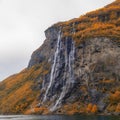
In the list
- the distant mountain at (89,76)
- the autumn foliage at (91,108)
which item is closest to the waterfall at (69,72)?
the distant mountain at (89,76)

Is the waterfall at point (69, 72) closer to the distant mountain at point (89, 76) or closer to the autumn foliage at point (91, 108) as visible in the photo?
the distant mountain at point (89, 76)

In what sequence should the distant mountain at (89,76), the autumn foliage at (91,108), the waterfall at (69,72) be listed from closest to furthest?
the autumn foliage at (91,108) < the distant mountain at (89,76) < the waterfall at (69,72)

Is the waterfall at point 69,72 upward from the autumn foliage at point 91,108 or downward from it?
upward

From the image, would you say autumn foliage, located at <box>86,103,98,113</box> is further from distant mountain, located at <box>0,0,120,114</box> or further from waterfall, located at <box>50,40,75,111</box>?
waterfall, located at <box>50,40,75,111</box>

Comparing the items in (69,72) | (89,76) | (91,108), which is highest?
(69,72)

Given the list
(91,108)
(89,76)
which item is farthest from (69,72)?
(91,108)

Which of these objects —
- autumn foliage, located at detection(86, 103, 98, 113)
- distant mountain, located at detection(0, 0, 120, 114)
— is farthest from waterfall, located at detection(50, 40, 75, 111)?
autumn foliage, located at detection(86, 103, 98, 113)

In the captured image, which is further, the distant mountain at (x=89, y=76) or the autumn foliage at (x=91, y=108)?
the distant mountain at (x=89, y=76)

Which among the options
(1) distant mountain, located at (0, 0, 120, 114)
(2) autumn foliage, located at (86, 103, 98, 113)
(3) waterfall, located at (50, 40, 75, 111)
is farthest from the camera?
(3) waterfall, located at (50, 40, 75, 111)

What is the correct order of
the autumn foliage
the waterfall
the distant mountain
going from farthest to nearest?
the waterfall < the distant mountain < the autumn foliage

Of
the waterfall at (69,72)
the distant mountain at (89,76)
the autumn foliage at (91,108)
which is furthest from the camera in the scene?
the waterfall at (69,72)

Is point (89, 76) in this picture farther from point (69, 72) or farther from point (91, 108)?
point (69, 72)

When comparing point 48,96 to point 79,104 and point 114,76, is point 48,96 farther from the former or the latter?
point 114,76

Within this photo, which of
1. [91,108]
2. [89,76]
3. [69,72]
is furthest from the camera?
[69,72]
